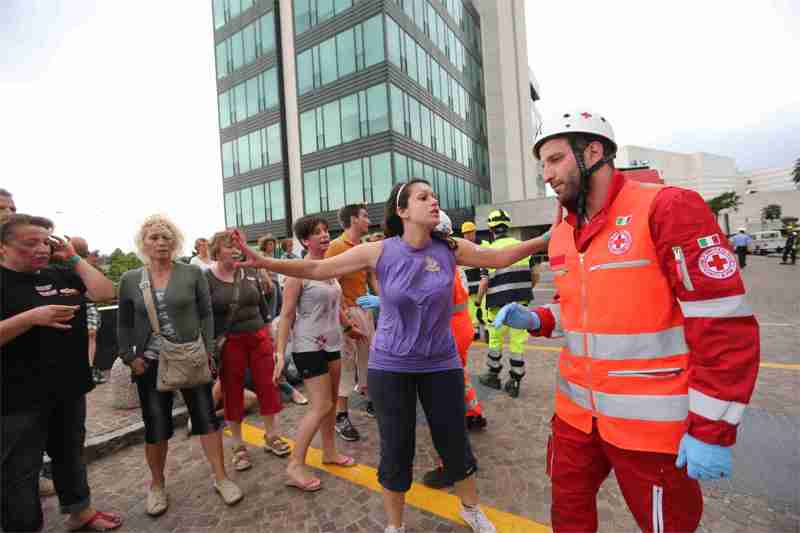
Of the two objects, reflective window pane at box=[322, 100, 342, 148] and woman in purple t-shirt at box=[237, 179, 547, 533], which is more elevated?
reflective window pane at box=[322, 100, 342, 148]

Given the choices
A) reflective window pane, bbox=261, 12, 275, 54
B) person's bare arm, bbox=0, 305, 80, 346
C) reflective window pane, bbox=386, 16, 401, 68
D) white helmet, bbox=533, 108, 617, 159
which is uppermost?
reflective window pane, bbox=261, 12, 275, 54

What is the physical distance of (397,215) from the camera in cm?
248

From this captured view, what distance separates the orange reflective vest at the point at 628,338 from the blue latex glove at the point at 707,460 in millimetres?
110

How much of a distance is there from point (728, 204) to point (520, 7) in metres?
64.5

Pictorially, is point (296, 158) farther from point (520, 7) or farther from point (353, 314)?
point (520, 7)

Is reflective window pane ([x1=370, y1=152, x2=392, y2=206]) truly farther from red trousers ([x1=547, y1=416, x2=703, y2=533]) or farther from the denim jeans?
red trousers ([x1=547, y1=416, x2=703, y2=533])

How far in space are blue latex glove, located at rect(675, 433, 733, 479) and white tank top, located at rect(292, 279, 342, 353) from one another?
2446mm

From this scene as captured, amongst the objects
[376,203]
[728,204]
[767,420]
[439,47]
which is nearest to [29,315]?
[767,420]

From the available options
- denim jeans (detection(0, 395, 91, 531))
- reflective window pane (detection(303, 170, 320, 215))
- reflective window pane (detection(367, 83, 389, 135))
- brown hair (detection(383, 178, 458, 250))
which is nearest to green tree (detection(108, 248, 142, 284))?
reflective window pane (detection(303, 170, 320, 215))

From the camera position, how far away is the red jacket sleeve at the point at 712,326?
126cm

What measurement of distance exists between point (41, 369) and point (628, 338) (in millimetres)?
3320

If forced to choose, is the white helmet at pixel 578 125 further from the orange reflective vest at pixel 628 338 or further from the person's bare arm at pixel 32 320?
the person's bare arm at pixel 32 320

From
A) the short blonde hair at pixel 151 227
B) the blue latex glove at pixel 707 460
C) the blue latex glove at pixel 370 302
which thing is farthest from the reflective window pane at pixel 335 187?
the blue latex glove at pixel 707 460

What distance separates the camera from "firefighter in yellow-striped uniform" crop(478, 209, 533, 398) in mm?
4602
